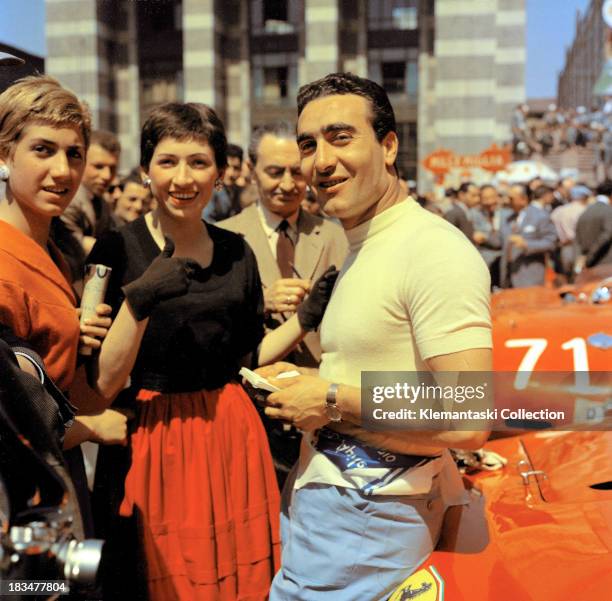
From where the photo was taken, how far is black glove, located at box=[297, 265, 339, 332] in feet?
6.28

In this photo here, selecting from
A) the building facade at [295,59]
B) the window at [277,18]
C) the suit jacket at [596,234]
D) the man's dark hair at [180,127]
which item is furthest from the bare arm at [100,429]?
the window at [277,18]

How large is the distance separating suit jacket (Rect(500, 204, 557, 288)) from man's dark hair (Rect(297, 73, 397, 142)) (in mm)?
A: 7024

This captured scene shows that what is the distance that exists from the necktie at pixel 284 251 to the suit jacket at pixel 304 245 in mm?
28

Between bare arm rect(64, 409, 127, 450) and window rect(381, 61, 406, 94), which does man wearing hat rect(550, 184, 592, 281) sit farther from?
window rect(381, 61, 406, 94)

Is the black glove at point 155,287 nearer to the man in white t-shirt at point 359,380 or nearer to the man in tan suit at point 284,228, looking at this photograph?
the man in white t-shirt at point 359,380

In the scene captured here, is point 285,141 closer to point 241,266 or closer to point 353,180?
point 241,266

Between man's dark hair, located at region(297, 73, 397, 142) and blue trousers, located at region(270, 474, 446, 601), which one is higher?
man's dark hair, located at region(297, 73, 397, 142)

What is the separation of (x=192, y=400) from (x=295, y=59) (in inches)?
1008

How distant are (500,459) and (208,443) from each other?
92 centimetres

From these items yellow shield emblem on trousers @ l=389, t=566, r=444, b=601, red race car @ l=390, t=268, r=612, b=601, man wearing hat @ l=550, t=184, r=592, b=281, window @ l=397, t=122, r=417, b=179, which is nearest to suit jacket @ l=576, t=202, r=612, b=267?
man wearing hat @ l=550, t=184, r=592, b=281

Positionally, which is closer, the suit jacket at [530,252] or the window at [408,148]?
the suit jacket at [530,252]

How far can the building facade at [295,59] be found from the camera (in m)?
21.1

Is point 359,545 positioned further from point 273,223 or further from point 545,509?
point 273,223

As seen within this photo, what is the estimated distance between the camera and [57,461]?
3.54 ft
